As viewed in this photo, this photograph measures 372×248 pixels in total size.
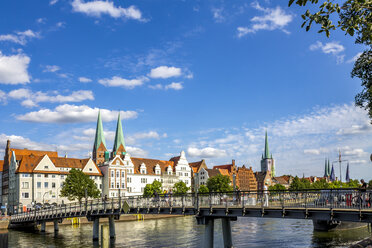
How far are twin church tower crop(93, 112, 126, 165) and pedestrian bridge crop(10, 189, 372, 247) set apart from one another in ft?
309

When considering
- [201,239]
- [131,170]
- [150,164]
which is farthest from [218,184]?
[201,239]

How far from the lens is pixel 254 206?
102 feet

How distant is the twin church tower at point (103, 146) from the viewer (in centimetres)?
14200

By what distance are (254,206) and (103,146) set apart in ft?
389

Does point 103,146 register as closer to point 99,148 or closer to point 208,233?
point 99,148

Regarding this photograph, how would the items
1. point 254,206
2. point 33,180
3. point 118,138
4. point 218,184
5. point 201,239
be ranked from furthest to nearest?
point 118,138 < point 218,184 < point 33,180 < point 201,239 < point 254,206

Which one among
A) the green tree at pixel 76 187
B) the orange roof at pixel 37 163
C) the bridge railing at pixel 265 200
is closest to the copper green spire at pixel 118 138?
the orange roof at pixel 37 163

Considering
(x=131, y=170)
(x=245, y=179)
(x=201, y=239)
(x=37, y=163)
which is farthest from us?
(x=245, y=179)

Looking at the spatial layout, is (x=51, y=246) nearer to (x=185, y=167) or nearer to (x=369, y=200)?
(x=369, y=200)

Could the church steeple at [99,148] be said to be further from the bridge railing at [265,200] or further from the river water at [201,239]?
the bridge railing at [265,200]

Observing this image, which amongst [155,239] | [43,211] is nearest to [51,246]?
[155,239]

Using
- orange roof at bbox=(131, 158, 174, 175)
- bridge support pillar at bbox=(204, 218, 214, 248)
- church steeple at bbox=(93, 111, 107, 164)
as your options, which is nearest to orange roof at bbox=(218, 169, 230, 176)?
orange roof at bbox=(131, 158, 174, 175)

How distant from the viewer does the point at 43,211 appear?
60594 mm

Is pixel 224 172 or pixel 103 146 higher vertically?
pixel 103 146
